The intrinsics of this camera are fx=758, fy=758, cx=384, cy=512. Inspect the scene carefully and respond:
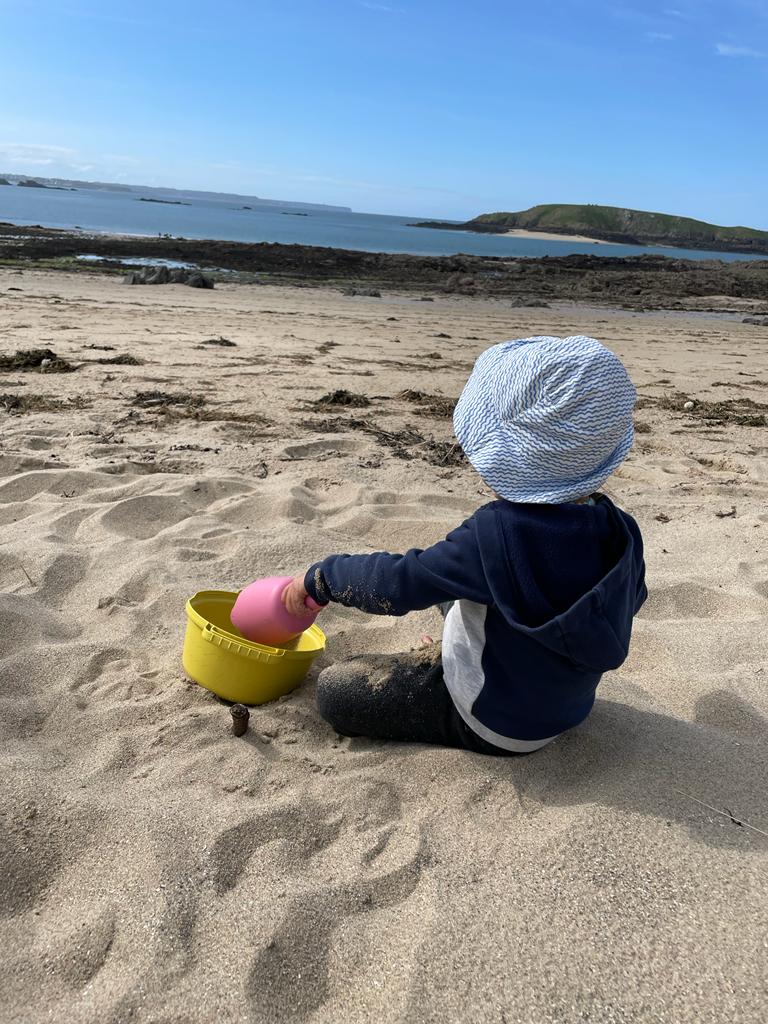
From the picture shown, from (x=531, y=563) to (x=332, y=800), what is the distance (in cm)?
74

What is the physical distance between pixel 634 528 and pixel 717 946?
2.87ft

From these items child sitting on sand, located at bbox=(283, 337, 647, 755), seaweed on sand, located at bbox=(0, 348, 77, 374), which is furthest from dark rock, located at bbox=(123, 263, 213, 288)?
child sitting on sand, located at bbox=(283, 337, 647, 755)

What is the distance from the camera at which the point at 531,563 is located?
1.69m

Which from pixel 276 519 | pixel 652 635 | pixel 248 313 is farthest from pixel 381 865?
pixel 248 313

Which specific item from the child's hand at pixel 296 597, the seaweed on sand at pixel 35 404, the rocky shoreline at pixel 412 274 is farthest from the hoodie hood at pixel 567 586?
the rocky shoreline at pixel 412 274

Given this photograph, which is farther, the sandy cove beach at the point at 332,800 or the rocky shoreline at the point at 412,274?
the rocky shoreline at the point at 412,274

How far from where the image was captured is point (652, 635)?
2.63 metres

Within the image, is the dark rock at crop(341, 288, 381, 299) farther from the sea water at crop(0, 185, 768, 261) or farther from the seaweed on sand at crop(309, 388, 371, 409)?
the sea water at crop(0, 185, 768, 261)

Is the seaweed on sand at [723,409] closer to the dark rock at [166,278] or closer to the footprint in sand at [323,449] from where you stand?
the footprint in sand at [323,449]

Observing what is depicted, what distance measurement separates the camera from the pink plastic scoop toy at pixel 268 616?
2.18 m

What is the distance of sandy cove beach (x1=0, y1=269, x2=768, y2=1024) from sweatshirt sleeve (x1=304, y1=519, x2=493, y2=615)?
0.45 metres

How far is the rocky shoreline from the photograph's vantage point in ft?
63.7

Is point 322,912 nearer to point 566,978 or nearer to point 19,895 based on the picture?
point 566,978

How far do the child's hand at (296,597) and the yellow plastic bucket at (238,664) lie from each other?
142mm
